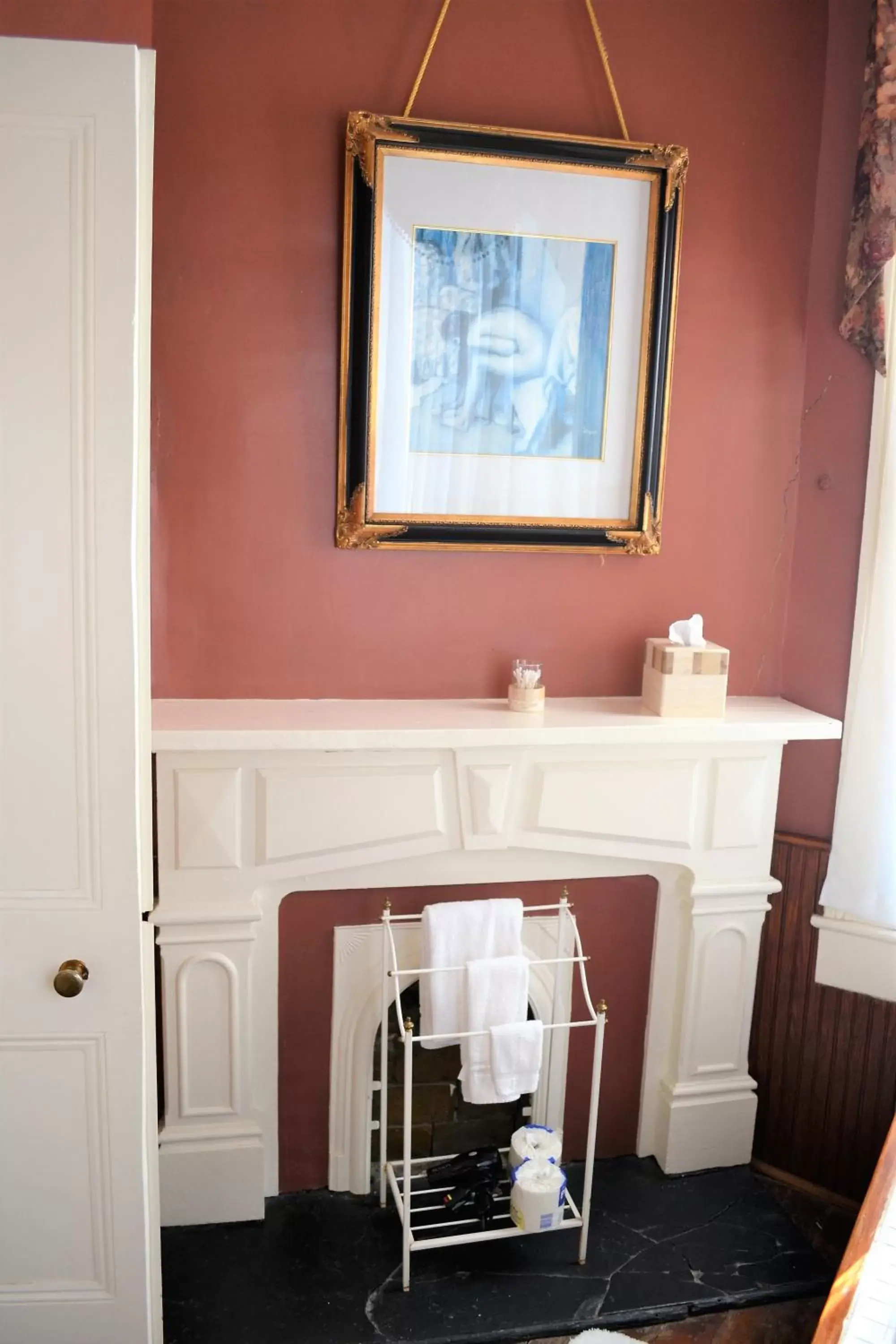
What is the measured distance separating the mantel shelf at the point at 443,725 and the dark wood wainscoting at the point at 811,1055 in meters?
0.40

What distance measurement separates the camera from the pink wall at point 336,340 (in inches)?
88.7

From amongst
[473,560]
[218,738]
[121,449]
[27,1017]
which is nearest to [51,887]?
[27,1017]

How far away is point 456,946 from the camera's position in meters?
2.48

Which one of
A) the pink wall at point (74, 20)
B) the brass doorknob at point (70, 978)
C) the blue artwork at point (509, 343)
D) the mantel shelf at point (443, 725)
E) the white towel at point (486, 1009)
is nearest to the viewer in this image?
the pink wall at point (74, 20)

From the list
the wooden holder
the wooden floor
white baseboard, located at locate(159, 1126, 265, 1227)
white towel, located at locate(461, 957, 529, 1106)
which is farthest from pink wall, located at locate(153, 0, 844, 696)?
the wooden floor

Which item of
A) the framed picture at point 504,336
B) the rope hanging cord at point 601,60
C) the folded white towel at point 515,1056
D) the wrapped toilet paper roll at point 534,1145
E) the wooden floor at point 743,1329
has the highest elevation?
the rope hanging cord at point 601,60

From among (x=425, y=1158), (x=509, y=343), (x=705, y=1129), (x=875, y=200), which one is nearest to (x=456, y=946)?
(x=425, y=1158)

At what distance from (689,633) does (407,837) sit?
0.79m

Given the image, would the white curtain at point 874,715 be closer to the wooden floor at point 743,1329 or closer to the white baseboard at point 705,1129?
the white baseboard at point 705,1129

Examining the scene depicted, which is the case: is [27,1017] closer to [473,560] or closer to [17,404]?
[17,404]

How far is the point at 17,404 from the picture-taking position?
173cm

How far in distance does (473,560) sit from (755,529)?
0.70 metres

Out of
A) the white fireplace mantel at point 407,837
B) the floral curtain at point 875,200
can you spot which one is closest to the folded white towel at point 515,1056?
the white fireplace mantel at point 407,837

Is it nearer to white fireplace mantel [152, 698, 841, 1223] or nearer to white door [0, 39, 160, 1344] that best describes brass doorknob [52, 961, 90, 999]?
white door [0, 39, 160, 1344]
